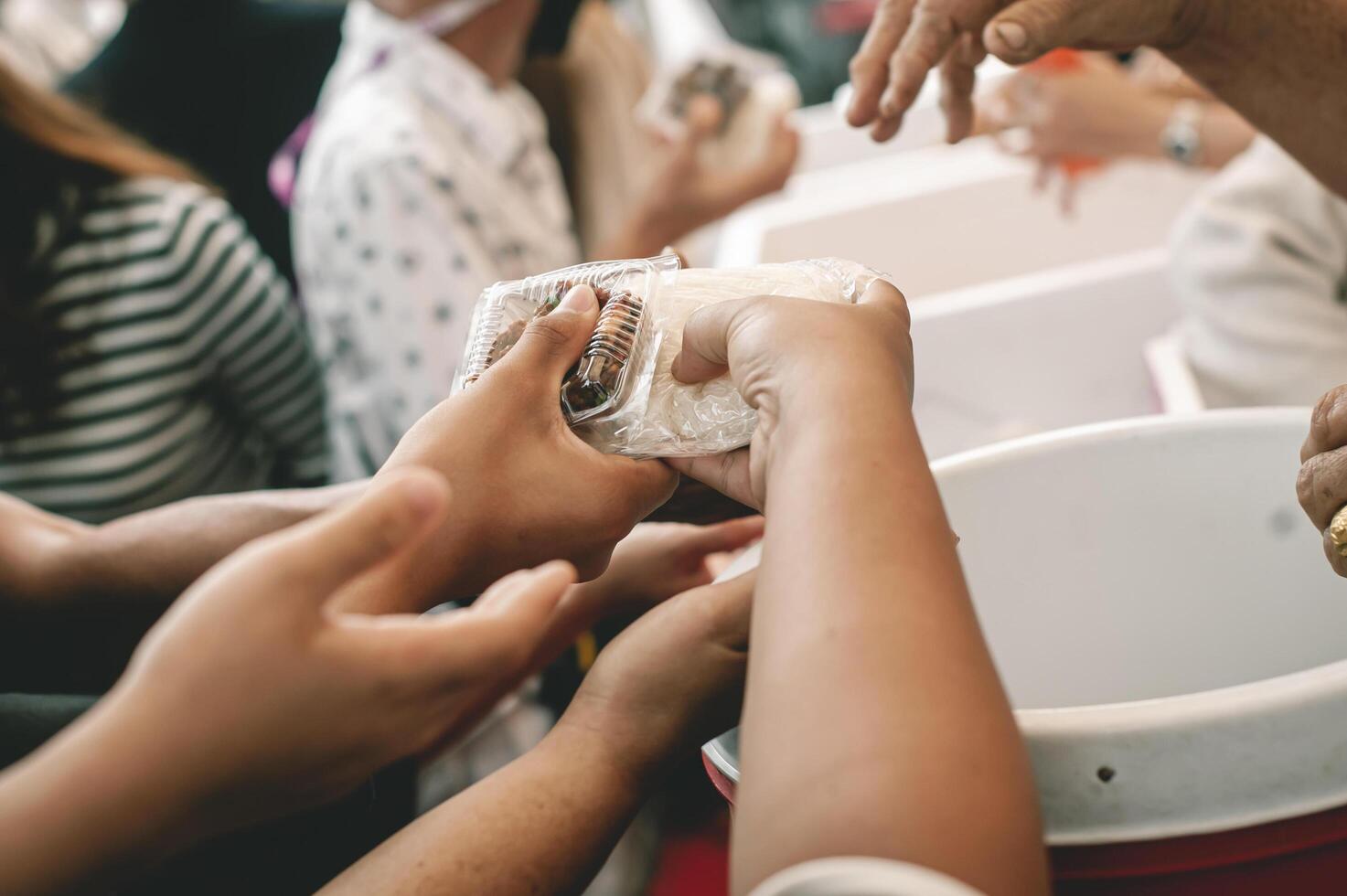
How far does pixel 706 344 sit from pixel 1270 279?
2.17 ft

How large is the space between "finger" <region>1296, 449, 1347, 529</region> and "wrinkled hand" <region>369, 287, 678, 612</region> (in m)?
0.33

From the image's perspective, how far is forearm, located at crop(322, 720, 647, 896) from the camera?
48cm

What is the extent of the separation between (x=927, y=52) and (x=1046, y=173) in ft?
2.00

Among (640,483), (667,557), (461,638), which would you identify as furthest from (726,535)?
(461,638)

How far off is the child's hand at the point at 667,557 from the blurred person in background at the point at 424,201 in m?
0.53

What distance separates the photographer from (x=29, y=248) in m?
1.03

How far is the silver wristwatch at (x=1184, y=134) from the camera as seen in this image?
1.19m

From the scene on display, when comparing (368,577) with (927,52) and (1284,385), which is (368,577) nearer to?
(927,52)

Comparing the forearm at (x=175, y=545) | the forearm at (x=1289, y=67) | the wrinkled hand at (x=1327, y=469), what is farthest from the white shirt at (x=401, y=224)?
the wrinkled hand at (x=1327, y=469)

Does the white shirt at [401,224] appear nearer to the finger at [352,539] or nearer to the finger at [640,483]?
the finger at [640,483]

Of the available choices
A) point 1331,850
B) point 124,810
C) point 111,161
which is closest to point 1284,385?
point 1331,850

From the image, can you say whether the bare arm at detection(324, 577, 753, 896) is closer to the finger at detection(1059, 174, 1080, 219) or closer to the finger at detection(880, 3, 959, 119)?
the finger at detection(880, 3, 959, 119)

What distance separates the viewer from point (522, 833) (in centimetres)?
50

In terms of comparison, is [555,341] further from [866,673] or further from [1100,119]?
[1100,119]
